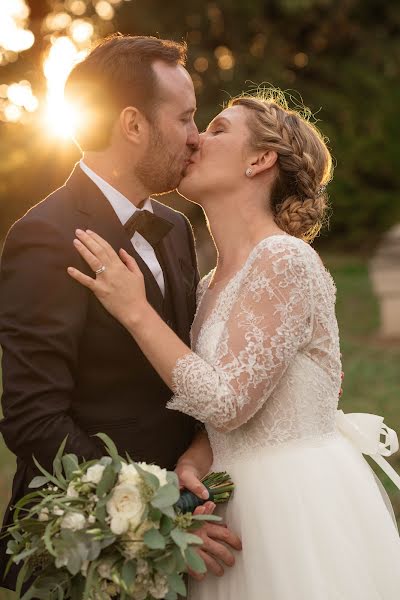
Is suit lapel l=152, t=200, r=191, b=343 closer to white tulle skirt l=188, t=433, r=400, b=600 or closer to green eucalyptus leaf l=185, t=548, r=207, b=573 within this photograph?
white tulle skirt l=188, t=433, r=400, b=600

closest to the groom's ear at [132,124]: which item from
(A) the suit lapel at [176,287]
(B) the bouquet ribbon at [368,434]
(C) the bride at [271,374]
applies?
(C) the bride at [271,374]

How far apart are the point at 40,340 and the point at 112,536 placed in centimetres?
71

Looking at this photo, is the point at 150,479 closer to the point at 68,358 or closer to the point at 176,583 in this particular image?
the point at 176,583

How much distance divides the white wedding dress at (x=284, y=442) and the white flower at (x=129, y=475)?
0.45 metres

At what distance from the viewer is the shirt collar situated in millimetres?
3184

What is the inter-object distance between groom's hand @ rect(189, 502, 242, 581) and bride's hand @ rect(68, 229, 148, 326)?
2.46 ft

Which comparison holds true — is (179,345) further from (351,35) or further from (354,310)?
(351,35)

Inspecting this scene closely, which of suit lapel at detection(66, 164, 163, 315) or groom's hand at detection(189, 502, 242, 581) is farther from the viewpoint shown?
suit lapel at detection(66, 164, 163, 315)

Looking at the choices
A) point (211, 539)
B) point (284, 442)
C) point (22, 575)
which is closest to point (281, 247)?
point (284, 442)

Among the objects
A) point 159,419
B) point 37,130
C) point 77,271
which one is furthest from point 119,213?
point 37,130

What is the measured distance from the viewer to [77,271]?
9.30 feet

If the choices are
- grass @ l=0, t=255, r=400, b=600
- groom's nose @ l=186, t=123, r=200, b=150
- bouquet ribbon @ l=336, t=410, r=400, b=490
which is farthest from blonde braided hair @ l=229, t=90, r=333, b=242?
grass @ l=0, t=255, r=400, b=600

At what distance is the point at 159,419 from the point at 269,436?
1.31 feet

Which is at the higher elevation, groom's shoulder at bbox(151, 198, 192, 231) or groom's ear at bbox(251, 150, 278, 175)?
groom's ear at bbox(251, 150, 278, 175)
